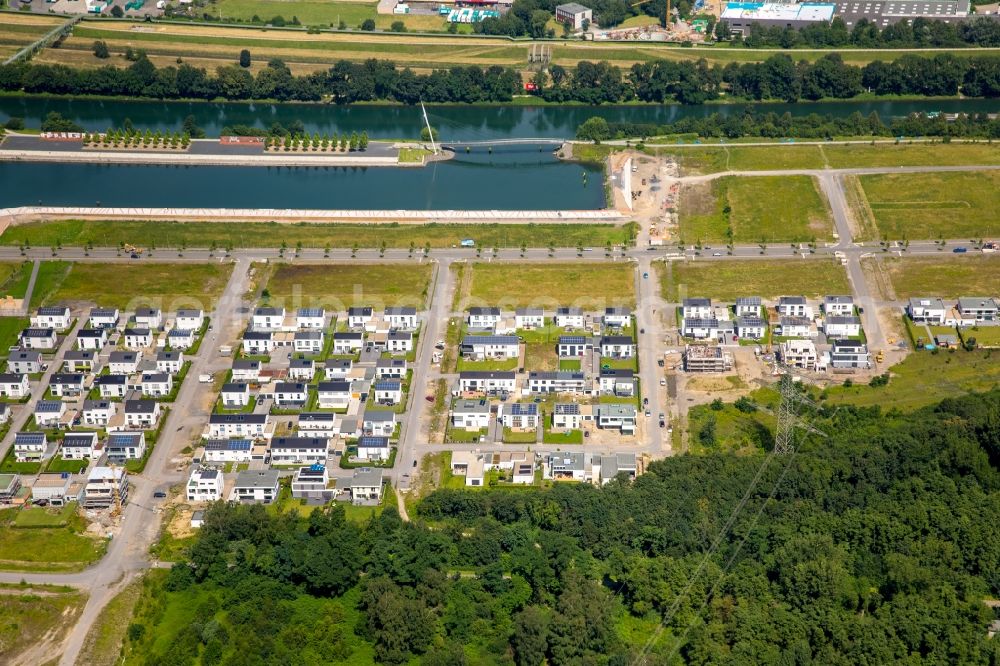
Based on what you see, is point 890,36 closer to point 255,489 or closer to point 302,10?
point 302,10

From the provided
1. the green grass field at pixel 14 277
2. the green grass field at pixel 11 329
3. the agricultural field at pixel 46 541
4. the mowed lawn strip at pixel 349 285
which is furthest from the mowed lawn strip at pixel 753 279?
the green grass field at pixel 14 277

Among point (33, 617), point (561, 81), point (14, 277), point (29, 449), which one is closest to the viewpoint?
point (33, 617)

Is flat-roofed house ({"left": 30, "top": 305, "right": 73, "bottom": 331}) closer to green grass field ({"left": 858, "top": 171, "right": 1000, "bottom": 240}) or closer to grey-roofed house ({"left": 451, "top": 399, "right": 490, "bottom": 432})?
grey-roofed house ({"left": 451, "top": 399, "right": 490, "bottom": 432})

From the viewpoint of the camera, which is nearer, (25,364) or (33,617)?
(33,617)

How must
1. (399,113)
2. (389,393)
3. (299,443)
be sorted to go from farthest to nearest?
(399,113), (389,393), (299,443)

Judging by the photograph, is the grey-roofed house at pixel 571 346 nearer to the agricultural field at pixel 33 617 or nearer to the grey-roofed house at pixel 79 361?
the grey-roofed house at pixel 79 361

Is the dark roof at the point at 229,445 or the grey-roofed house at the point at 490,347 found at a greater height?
the grey-roofed house at the point at 490,347

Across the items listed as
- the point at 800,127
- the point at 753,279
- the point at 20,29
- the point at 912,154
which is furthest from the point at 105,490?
the point at 20,29

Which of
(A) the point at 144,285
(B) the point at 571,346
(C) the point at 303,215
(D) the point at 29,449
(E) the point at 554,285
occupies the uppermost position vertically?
(C) the point at 303,215
